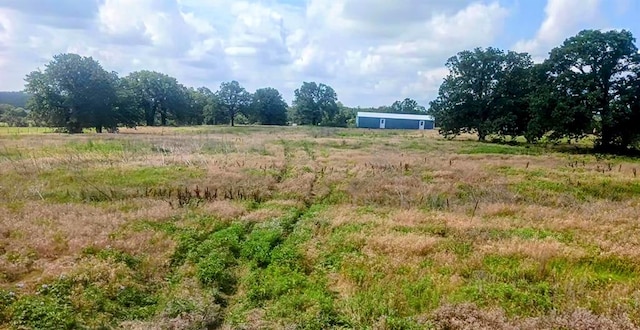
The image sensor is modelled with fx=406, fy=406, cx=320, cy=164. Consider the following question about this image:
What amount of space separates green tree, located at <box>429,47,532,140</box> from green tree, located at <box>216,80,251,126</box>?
58.8 meters

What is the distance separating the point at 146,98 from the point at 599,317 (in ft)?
284

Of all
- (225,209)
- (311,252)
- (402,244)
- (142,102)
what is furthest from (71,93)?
(402,244)

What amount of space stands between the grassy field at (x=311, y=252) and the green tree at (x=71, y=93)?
3460 cm

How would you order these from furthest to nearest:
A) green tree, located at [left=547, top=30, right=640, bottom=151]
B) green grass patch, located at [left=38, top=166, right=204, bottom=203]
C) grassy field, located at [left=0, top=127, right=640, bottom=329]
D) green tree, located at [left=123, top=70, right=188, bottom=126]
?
green tree, located at [left=123, top=70, right=188, bottom=126] → green tree, located at [left=547, top=30, right=640, bottom=151] → green grass patch, located at [left=38, top=166, right=204, bottom=203] → grassy field, located at [left=0, top=127, right=640, bottom=329]

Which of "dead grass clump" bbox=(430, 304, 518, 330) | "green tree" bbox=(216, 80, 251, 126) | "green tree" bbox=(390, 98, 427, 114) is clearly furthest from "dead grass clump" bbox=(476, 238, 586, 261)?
"green tree" bbox=(390, 98, 427, 114)

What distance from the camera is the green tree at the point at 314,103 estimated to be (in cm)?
10838

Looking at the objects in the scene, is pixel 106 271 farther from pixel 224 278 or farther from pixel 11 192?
pixel 11 192

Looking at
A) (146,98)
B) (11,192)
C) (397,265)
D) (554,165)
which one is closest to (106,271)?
(397,265)

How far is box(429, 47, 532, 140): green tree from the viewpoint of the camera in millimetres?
50438

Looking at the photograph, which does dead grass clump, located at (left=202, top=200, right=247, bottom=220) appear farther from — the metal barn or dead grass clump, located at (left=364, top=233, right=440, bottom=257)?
the metal barn

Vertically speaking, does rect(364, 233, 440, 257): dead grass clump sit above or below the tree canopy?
below

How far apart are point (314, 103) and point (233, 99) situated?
21637mm

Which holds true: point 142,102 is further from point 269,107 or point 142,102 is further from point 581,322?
point 581,322

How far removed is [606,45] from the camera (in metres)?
36.0
